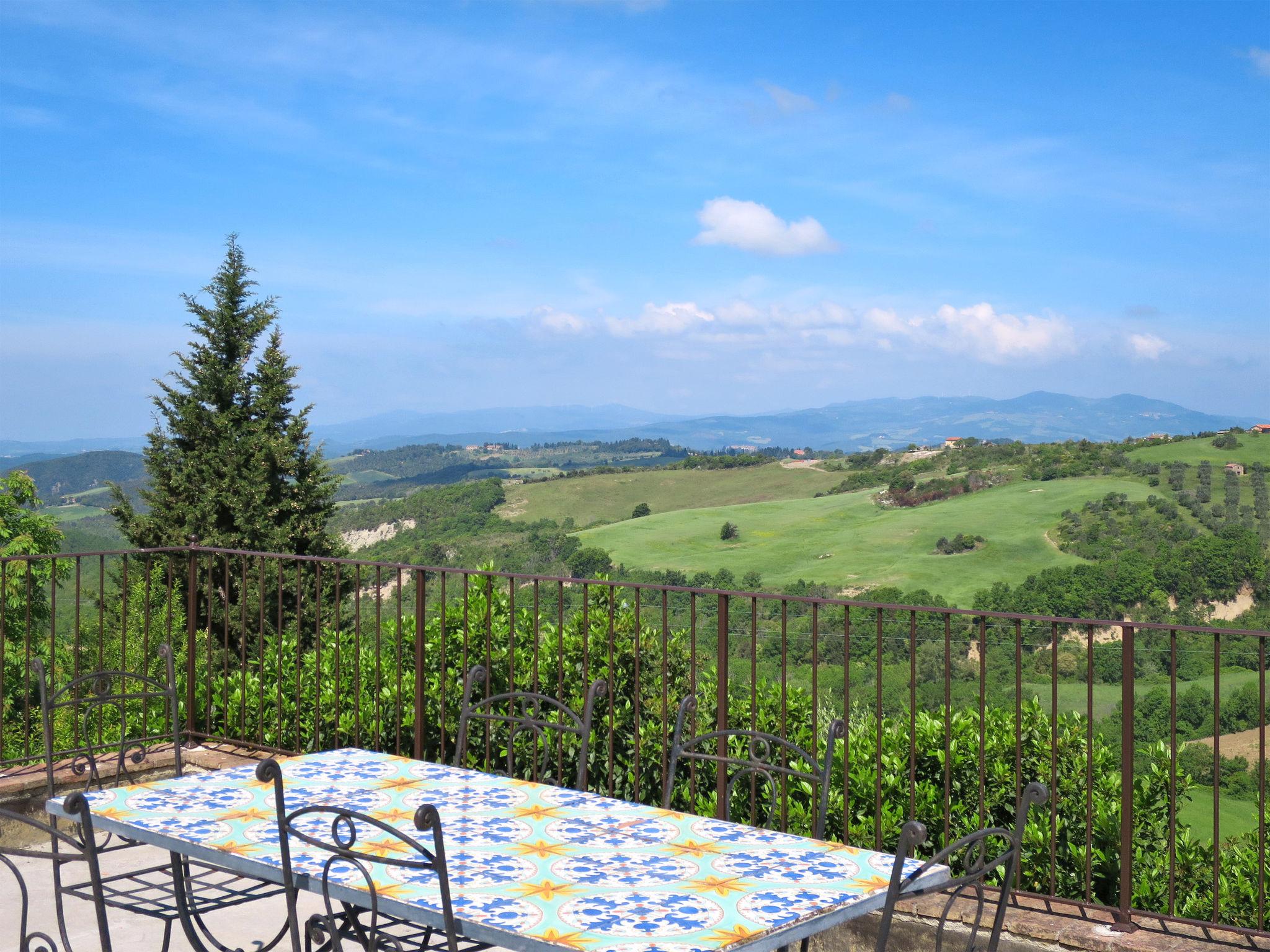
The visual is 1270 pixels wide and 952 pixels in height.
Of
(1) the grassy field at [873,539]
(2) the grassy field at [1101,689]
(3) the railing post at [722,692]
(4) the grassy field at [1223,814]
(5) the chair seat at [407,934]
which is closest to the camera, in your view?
(5) the chair seat at [407,934]

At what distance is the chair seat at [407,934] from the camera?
2.05m

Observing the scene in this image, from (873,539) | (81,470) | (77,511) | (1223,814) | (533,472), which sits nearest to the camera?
(1223,814)

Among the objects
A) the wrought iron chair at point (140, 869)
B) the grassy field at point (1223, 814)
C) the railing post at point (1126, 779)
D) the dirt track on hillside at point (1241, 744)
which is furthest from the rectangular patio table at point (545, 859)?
the dirt track on hillside at point (1241, 744)

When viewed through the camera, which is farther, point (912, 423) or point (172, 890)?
point (912, 423)

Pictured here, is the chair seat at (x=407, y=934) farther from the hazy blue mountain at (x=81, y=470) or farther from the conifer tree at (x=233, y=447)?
the hazy blue mountain at (x=81, y=470)

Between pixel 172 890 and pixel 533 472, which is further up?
pixel 172 890

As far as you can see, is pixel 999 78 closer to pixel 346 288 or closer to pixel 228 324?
pixel 228 324

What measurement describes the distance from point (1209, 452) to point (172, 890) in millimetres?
54289

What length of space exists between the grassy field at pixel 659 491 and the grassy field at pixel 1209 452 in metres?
16.5

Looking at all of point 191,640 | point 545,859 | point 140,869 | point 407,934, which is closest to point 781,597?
point 407,934

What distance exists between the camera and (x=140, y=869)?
4.28 meters

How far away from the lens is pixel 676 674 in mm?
6211

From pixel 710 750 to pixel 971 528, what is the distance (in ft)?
137

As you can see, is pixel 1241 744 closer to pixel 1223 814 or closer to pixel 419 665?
pixel 1223 814
